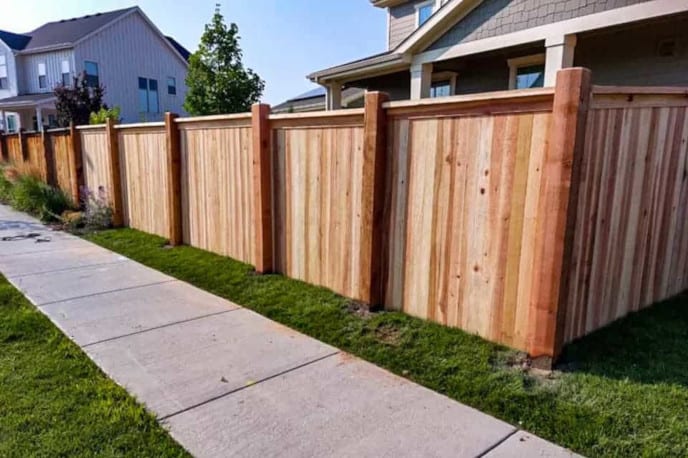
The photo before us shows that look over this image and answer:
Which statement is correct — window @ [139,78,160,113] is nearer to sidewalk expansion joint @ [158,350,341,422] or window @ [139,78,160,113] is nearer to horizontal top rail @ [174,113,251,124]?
horizontal top rail @ [174,113,251,124]

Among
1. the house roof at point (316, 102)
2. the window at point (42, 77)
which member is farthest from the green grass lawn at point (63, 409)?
the window at point (42, 77)

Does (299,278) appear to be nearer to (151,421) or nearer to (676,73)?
(151,421)

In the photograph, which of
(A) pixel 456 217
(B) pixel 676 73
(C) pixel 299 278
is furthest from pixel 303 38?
(A) pixel 456 217

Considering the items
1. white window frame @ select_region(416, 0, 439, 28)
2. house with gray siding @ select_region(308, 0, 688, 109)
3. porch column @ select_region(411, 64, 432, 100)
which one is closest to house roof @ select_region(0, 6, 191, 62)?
white window frame @ select_region(416, 0, 439, 28)

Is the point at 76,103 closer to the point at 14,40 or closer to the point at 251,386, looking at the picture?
the point at 14,40

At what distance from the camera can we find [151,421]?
2561 millimetres

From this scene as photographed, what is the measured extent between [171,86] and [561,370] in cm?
2914

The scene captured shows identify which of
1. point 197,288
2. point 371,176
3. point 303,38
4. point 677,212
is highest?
point 303,38

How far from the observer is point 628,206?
11.4 feet

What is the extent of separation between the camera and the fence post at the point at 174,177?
6266mm

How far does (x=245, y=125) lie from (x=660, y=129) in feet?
12.5

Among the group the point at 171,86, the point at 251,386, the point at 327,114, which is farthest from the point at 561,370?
the point at 171,86

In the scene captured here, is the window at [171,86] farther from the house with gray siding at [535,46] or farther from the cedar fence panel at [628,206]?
the cedar fence panel at [628,206]

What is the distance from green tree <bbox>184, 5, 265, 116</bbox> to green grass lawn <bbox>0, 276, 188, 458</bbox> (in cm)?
1665
